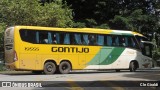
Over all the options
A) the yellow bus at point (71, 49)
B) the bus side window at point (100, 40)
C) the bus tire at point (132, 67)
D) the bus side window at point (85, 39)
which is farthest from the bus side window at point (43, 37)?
the bus tire at point (132, 67)

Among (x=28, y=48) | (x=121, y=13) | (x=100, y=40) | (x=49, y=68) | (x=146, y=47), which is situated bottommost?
(x=49, y=68)

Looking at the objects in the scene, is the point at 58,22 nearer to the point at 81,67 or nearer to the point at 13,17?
the point at 13,17

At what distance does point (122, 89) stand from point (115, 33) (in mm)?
14531

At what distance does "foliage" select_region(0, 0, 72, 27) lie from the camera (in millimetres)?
34375

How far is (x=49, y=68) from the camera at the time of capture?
27297 millimetres

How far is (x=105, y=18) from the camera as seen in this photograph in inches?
1710

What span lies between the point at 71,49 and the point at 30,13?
303 inches

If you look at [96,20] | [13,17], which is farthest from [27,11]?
[96,20]

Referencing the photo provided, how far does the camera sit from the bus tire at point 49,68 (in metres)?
27.2

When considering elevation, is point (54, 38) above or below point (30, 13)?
below

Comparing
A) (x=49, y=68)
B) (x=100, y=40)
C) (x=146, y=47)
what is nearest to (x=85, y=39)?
(x=100, y=40)

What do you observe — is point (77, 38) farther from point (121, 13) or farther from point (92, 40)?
point (121, 13)

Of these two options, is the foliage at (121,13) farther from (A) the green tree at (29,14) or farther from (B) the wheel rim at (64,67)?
(B) the wheel rim at (64,67)

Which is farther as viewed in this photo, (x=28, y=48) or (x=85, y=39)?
(x=85, y=39)
